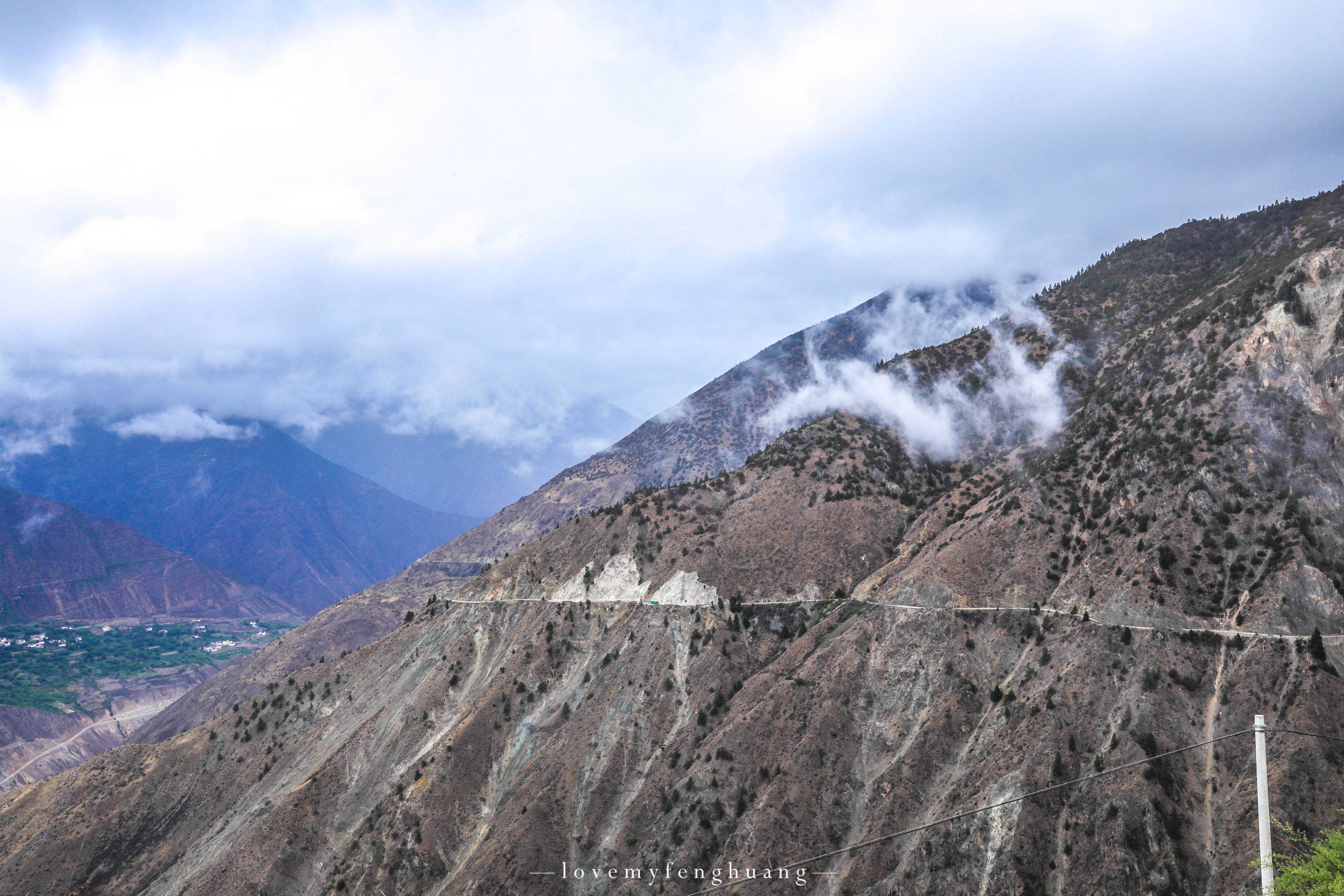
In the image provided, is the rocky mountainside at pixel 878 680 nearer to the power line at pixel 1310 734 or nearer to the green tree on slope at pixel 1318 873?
the power line at pixel 1310 734

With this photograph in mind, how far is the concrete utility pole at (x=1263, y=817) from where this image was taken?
40.2 m

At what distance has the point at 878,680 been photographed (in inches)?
2844

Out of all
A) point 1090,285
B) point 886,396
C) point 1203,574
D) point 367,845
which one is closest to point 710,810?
point 367,845

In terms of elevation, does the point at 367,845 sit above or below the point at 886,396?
below

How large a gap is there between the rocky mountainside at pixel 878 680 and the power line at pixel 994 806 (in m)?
0.43

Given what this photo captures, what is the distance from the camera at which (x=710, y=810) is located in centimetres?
6781

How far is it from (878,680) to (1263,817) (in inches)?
1308

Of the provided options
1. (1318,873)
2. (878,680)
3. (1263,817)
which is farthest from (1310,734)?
(878,680)

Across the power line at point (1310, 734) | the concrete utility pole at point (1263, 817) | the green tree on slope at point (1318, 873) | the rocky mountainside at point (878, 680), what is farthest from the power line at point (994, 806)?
the green tree on slope at point (1318, 873)

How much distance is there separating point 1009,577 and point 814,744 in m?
23.7

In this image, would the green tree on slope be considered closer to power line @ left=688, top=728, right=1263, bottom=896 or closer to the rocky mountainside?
the rocky mountainside

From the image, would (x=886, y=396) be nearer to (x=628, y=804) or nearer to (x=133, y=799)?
(x=628, y=804)

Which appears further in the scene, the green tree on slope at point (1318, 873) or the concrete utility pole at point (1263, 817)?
the concrete utility pole at point (1263, 817)

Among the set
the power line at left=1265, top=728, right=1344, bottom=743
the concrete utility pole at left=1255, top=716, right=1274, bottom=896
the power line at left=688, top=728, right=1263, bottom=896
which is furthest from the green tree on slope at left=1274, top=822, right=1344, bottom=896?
the power line at left=688, top=728, right=1263, bottom=896
